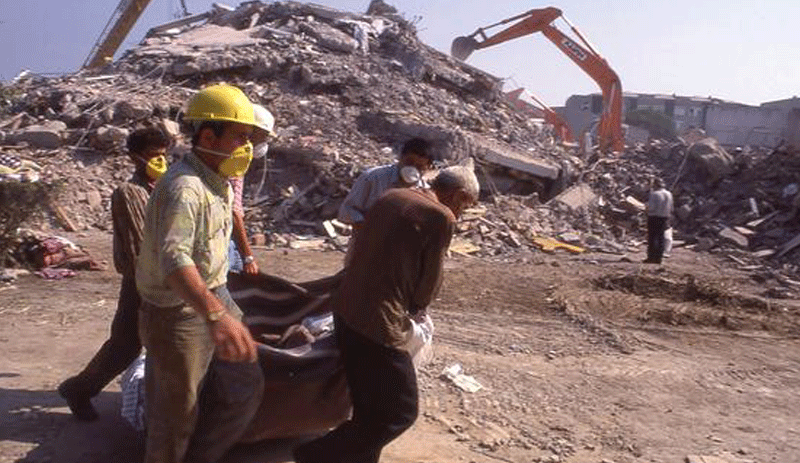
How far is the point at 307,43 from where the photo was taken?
18.2 metres

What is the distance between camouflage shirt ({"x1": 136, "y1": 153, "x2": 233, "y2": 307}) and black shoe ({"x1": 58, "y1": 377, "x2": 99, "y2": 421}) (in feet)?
4.73

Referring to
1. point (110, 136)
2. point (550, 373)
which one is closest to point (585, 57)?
point (110, 136)

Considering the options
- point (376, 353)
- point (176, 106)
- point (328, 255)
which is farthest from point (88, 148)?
point (376, 353)

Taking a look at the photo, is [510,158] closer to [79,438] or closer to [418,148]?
[418,148]

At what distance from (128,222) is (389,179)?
1728 mm

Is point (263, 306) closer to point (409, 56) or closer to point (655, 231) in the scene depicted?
point (655, 231)

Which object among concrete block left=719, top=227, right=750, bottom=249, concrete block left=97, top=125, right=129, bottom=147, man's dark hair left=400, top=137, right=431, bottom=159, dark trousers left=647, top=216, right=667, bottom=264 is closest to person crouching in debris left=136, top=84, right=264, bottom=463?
man's dark hair left=400, top=137, right=431, bottom=159

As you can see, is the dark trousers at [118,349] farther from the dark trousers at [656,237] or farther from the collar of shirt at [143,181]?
the dark trousers at [656,237]

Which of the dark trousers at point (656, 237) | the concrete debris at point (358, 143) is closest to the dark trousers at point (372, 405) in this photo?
the concrete debris at point (358, 143)

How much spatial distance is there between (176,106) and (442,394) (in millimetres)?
10842

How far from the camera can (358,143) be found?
1501cm

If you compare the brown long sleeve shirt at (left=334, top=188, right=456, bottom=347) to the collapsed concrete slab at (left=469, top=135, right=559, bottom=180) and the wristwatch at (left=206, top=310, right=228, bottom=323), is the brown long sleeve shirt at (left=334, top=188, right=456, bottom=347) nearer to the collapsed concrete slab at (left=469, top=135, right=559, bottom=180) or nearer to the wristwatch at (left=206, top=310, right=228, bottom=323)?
the wristwatch at (left=206, top=310, right=228, bottom=323)

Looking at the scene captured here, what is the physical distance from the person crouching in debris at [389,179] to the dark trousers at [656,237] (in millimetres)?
8155

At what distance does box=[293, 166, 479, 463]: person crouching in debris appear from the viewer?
11.3 feet
